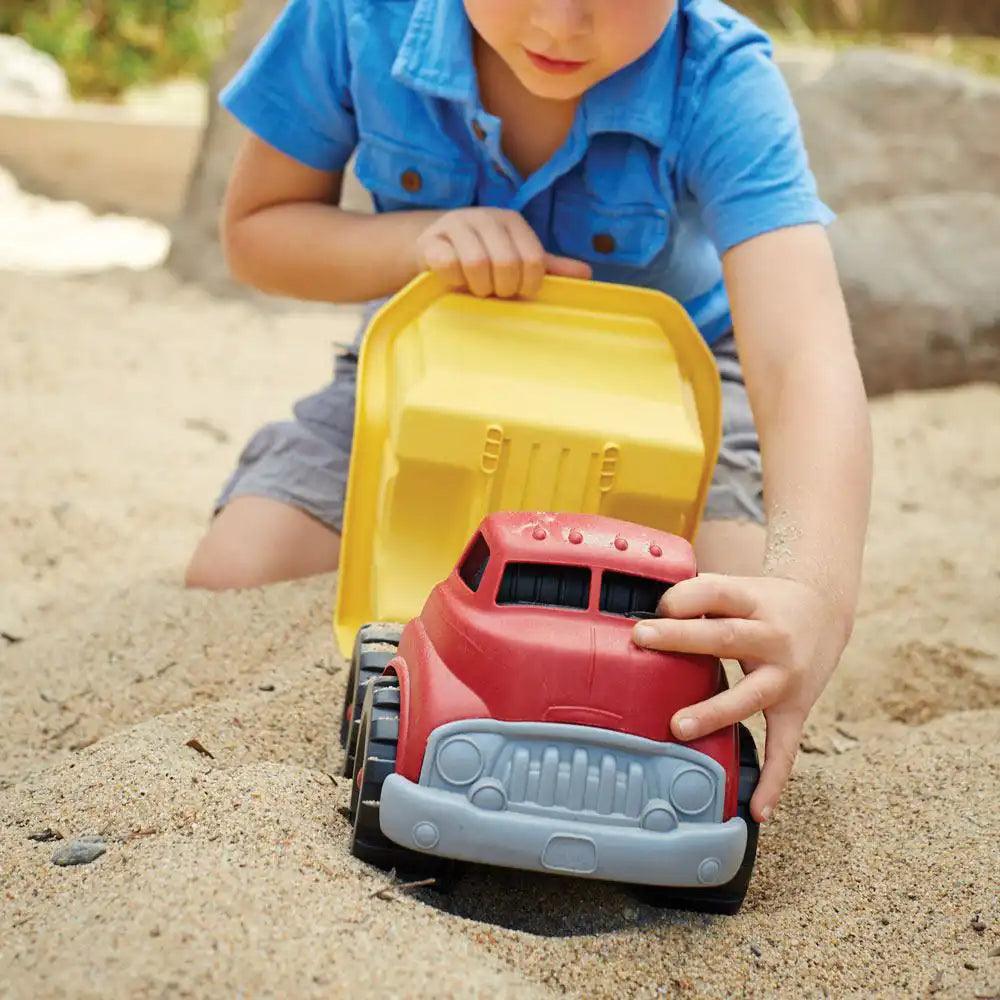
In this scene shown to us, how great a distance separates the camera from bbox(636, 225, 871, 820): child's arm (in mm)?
922

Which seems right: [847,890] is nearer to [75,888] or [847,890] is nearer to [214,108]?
[75,888]

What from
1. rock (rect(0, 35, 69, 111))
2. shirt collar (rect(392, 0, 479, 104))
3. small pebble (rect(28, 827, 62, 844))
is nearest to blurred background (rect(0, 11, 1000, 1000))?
small pebble (rect(28, 827, 62, 844))

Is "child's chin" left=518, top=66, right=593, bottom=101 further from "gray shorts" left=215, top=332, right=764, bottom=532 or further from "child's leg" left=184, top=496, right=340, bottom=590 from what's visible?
"child's leg" left=184, top=496, right=340, bottom=590

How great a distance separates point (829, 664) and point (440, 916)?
0.38 meters

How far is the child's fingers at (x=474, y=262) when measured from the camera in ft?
4.33

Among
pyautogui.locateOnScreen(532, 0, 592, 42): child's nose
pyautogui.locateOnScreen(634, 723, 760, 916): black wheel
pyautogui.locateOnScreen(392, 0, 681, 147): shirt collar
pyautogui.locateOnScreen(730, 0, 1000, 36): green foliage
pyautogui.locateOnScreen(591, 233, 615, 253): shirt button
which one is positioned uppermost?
pyautogui.locateOnScreen(532, 0, 592, 42): child's nose

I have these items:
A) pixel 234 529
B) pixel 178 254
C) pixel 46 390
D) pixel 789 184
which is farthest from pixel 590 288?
pixel 178 254

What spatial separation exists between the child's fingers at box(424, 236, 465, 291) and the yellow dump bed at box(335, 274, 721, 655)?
0.01m

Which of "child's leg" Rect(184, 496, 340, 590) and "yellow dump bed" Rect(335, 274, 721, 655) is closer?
"yellow dump bed" Rect(335, 274, 721, 655)

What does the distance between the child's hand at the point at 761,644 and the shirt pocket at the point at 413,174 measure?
0.70m

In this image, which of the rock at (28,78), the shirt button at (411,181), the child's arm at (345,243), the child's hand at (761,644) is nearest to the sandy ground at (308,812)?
the child's hand at (761,644)

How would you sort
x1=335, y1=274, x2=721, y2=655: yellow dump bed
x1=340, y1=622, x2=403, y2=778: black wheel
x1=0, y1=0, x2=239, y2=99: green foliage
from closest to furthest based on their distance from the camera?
x1=340, y1=622, x2=403, y2=778: black wheel < x1=335, y1=274, x2=721, y2=655: yellow dump bed < x1=0, y1=0, x2=239, y2=99: green foliage

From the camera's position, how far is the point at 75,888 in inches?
34.4

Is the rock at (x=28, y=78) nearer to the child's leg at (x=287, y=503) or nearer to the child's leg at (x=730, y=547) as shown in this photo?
the child's leg at (x=287, y=503)
